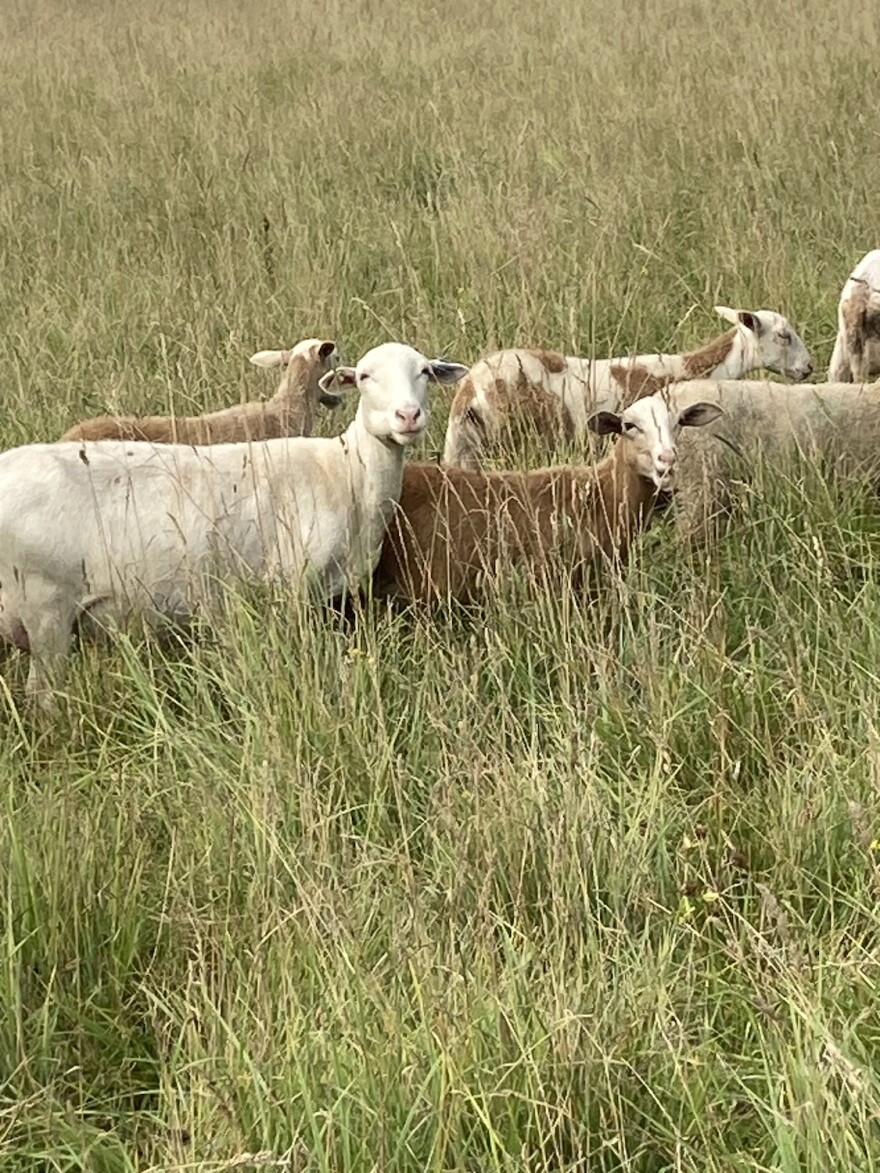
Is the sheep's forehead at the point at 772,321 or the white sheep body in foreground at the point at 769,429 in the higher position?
the white sheep body in foreground at the point at 769,429

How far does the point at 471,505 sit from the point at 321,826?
2.13 metres

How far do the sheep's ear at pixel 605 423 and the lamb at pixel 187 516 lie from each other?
1.47 feet

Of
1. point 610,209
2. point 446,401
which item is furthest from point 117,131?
point 446,401

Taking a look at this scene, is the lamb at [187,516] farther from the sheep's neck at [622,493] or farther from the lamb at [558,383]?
the lamb at [558,383]

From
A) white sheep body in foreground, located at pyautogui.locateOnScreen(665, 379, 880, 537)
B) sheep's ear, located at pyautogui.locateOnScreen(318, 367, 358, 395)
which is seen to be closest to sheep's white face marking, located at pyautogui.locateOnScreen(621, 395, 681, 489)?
white sheep body in foreground, located at pyautogui.locateOnScreen(665, 379, 880, 537)

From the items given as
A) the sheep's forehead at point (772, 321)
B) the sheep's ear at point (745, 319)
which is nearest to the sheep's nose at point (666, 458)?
the sheep's ear at point (745, 319)

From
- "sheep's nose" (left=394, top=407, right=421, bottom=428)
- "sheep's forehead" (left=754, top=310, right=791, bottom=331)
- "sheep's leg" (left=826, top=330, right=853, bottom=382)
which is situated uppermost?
"sheep's nose" (left=394, top=407, right=421, bottom=428)

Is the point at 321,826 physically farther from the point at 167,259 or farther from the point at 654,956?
the point at 167,259

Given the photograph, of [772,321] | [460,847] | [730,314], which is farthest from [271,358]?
[460,847]

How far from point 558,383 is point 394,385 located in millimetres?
1374

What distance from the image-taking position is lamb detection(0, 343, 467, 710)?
13.7 ft

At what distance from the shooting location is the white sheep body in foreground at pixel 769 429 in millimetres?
5113

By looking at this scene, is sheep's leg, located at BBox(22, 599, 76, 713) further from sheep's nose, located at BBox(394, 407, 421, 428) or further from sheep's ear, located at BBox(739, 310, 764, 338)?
sheep's ear, located at BBox(739, 310, 764, 338)

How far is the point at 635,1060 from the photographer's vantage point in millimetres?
2383
